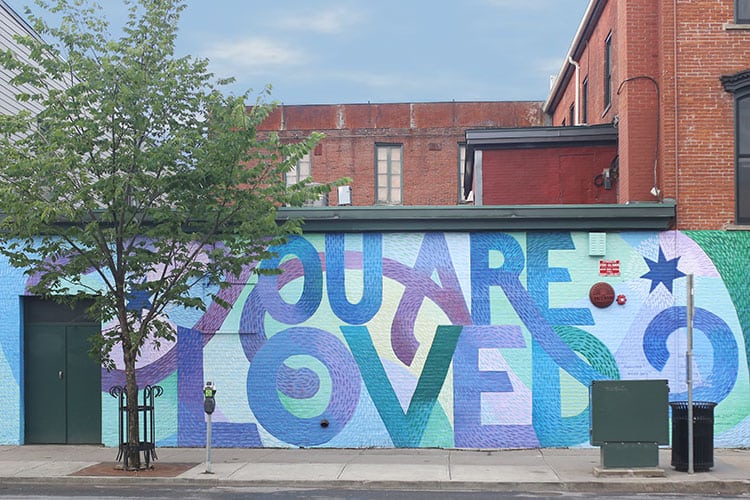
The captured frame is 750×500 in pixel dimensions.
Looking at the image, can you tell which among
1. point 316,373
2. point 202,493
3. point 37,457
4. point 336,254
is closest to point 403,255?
point 336,254

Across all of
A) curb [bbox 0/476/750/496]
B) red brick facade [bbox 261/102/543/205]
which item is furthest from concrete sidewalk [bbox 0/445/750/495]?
red brick facade [bbox 261/102/543/205]

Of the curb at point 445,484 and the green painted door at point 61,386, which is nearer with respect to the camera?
the curb at point 445,484

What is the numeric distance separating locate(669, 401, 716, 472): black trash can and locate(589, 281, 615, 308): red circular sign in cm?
286

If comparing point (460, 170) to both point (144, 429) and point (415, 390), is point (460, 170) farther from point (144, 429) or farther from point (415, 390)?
point (144, 429)

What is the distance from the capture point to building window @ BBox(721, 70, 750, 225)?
52.6ft

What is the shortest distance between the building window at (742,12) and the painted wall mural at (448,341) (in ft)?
12.9

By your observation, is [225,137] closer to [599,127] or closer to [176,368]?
[176,368]

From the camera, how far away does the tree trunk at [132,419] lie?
14.0 meters

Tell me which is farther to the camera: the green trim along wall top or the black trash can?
the green trim along wall top

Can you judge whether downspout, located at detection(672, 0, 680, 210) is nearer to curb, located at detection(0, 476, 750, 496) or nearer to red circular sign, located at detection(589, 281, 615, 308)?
red circular sign, located at detection(589, 281, 615, 308)

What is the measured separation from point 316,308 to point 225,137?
4.11m

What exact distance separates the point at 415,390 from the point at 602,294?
3.77 metres

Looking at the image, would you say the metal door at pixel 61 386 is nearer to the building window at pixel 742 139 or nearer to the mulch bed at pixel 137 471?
the mulch bed at pixel 137 471

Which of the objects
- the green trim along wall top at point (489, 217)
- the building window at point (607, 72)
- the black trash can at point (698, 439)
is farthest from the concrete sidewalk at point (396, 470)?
the building window at point (607, 72)
